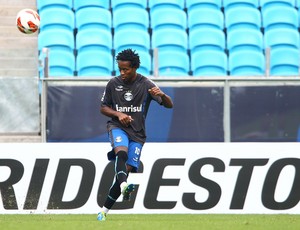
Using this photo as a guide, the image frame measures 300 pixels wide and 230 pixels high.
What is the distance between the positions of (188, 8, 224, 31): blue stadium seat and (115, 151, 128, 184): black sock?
27.1 feet

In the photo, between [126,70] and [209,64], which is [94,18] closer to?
[209,64]

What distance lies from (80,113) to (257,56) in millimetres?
5013

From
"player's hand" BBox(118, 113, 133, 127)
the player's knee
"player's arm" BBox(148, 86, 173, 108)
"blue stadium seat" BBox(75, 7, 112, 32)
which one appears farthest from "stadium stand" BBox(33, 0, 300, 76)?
the player's knee

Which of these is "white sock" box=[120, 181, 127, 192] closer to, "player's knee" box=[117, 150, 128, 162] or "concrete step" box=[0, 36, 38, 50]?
"player's knee" box=[117, 150, 128, 162]

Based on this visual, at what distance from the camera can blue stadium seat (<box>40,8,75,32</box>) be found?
16.6 meters

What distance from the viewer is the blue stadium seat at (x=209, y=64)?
15977 millimetres

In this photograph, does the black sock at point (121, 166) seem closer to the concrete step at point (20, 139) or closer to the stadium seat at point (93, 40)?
the concrete step at point (20, 139)

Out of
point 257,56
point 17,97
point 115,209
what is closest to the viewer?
point 115,209

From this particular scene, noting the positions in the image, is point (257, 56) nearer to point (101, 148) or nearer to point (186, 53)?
point (186, 53)

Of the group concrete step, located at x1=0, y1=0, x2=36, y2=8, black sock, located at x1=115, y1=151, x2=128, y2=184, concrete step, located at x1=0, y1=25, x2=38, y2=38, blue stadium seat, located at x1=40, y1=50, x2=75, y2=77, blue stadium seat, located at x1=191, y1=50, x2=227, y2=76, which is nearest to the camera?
black sock, located at x1=115, y1=151, x2=128, y2=184

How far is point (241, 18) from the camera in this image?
1709 cm

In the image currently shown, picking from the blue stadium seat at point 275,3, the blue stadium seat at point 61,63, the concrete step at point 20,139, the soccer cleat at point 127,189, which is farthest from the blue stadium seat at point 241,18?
the soccer cleat at point 127,189

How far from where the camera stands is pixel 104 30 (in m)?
16.4
